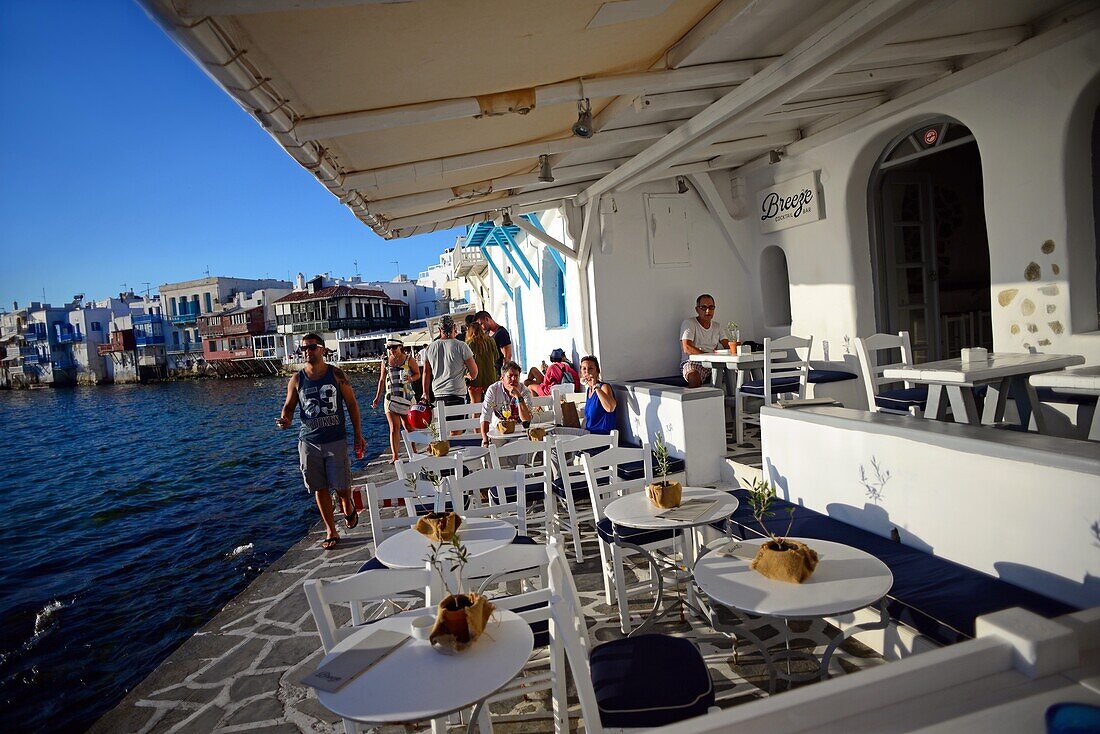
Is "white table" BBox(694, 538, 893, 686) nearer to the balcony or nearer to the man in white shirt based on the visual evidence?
the man in white shirt

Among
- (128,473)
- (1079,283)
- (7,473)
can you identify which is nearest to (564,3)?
(1079,283)

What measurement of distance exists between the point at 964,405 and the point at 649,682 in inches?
108

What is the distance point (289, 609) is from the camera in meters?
3.96

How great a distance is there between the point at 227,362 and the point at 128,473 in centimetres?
4609

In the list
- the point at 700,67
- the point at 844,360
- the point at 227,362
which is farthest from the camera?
the point at 227,362

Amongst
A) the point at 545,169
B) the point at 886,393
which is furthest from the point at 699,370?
the point at 545,169

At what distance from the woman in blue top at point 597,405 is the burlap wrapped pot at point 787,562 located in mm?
3056

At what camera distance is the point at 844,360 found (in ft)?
19.4

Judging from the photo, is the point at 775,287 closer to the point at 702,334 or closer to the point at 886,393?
the point at 702,334

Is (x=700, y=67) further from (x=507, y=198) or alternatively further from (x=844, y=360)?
(x=844, y=360)

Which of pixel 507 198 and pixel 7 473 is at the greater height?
pixel 507 198

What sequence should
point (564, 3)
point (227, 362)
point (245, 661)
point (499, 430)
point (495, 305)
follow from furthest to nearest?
1. point (227, 362)
2. point (495, 305)
3. point (499, 430)
4. point (245, 661)
5. point (564, 3)

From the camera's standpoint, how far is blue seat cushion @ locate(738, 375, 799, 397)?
539cm

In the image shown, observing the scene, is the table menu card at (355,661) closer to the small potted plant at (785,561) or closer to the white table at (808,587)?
the white table at (808,587)
